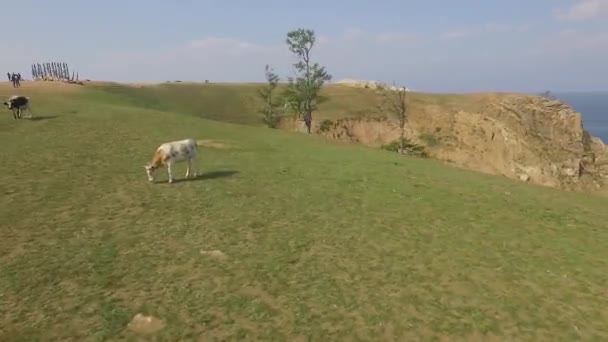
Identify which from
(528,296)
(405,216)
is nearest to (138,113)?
(405,216)

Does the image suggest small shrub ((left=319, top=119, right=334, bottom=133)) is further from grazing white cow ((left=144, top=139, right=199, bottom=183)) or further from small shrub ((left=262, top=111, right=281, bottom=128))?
grazing white cow ((left=144, top=139, right=199, bottom=183))

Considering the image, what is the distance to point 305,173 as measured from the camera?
2683 centimetres

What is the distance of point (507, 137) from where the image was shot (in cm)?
7319

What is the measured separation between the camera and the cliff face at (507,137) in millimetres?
70188

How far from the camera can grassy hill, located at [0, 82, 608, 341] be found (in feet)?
38.7

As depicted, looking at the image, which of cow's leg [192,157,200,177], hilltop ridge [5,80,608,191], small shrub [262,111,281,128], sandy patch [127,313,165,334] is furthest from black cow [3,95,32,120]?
small shrub [262,111,281,128]

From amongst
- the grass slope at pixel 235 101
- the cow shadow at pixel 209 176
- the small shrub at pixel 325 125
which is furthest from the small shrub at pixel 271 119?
the cow shadow at pixel 209 176

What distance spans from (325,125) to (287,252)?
61.9 metres

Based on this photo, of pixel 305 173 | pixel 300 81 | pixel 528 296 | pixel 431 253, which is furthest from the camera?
pixel 300 81

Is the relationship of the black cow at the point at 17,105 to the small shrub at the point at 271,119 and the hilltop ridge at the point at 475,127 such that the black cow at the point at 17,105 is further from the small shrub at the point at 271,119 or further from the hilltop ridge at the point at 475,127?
the small shrub at the point at 271,119

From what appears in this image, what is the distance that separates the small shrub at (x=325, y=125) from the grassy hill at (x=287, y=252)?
4684cm

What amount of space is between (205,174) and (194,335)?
581 inches

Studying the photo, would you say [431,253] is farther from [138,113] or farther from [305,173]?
[138,113]

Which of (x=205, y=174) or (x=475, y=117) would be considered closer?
(x=205, y=174)
